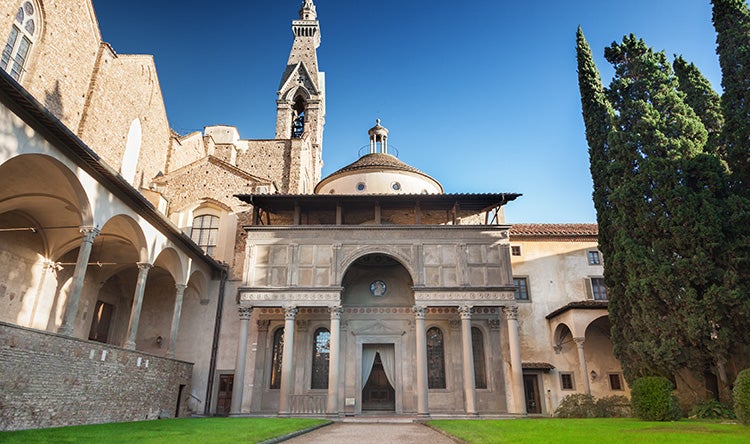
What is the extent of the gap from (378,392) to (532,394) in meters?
6.93

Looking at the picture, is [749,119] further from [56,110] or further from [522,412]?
[56,110]

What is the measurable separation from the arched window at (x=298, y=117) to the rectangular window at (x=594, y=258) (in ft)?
70.0

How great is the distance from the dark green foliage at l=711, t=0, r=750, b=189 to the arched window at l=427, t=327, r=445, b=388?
12.1m

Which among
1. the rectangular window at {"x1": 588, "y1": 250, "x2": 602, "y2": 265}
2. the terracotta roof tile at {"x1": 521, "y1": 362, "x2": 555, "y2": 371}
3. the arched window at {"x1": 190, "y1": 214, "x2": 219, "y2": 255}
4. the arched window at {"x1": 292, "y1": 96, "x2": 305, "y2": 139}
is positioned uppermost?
the arched window at {"x1": 292, "y1": 96, "x2": 305, "y2": 139}

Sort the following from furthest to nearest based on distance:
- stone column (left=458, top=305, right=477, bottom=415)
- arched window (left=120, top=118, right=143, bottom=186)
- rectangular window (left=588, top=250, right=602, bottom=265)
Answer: rectangular window (left=588, top=250, right=602, bottom=265), arched window (left=120, top=118, right=143, bottom=186), stone column (left=458, top=305, right=477, bottom=415)

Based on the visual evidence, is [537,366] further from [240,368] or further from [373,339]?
[240,368]

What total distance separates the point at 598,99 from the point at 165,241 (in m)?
17.7

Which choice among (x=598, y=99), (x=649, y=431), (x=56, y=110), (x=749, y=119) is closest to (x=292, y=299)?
(x=56, y=110)

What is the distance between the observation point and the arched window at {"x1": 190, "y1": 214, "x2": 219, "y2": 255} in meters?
22.7

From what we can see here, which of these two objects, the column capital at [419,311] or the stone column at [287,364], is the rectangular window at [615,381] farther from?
the stone column at [287,364]

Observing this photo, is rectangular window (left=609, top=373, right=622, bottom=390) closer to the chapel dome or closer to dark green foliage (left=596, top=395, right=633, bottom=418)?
dark green foliage (left=596, top=395, right=633, bottom=418)

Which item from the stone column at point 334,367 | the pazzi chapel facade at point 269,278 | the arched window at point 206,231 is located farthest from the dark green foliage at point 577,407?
the arched window at point 206,231

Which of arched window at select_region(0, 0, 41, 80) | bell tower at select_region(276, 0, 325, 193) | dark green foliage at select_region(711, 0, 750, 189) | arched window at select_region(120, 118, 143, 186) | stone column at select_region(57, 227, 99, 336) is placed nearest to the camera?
stone column at select_region(57, 227, 99, 336)

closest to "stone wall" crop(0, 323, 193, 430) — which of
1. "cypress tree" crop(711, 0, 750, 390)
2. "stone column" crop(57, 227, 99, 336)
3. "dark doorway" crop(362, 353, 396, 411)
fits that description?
"stone column" crop(57, 227, 99, 336)
